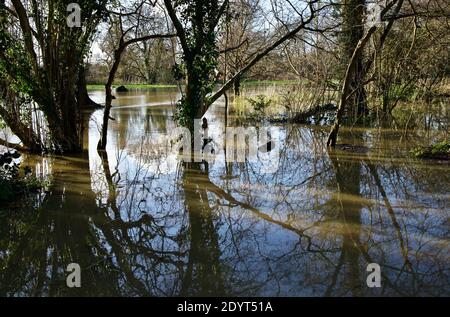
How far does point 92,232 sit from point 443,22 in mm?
9682

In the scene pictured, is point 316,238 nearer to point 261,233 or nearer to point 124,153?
point 261,233

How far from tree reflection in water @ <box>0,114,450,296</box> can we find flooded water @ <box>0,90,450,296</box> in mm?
14

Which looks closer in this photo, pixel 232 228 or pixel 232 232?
pixel 232 232

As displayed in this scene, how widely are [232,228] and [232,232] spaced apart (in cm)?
14

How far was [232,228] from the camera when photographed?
5441 millimetres

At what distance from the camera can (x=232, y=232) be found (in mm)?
5305

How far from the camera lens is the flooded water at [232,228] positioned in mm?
4016

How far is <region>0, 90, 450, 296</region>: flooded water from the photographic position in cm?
402

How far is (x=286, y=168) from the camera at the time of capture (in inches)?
340

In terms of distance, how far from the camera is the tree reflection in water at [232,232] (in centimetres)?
401

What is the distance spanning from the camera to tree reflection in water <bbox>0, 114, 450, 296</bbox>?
158 inches

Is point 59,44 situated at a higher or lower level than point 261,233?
higher

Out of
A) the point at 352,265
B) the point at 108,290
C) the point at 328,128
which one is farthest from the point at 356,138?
the point at 108,290

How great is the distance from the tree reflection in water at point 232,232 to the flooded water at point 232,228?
0.01 meters
